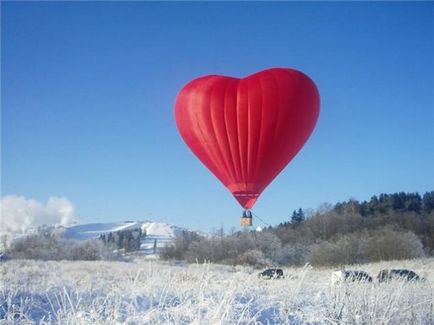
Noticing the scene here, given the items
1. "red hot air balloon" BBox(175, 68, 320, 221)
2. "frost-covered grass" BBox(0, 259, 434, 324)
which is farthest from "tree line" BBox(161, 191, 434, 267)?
"frost-covered grass" BBox(0, 259, 434, 324)

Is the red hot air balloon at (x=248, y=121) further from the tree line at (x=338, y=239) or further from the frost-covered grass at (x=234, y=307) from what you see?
the tree line at (x=338, y=239)

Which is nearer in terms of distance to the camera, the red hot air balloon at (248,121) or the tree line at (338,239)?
the red hot air balloon at (248,121)

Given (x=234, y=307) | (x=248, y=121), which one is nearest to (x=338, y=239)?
(x=248, y=121)

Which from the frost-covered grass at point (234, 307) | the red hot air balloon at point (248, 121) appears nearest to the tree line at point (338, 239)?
the red hot air balloon at point (248, 121)

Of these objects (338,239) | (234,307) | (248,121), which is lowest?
(234,307)

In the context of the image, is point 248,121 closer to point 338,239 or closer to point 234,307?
Answer: point 234,307

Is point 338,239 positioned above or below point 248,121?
below

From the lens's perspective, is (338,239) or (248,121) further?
(338,239)
